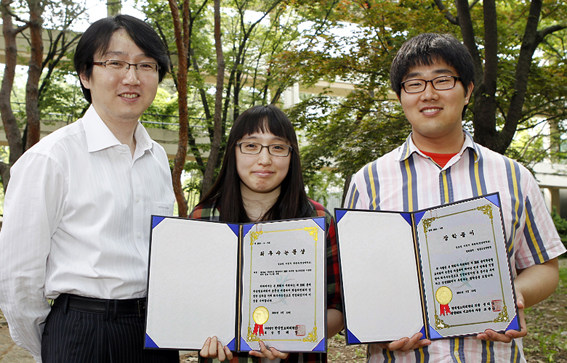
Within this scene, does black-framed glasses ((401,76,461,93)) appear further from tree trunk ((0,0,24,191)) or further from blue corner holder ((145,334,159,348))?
tree trunk ((0,0,24,191))

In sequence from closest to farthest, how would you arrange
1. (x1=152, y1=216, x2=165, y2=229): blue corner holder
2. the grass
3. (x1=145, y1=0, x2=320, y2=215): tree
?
(x1=152, y1=216, x2=165, y2=229): blue corner holder
the grass
(x1=145, y1=0, x2=320, y2=215): tree

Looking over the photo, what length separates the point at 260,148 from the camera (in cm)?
233

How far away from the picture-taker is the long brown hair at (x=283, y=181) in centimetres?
236

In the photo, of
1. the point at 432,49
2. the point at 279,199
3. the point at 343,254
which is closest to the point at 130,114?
the point at 279,199

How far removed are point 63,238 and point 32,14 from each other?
6901mm

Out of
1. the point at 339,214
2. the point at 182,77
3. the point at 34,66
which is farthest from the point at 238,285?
the point at 182,77

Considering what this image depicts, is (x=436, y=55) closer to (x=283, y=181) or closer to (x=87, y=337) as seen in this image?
(x=283, y=181)

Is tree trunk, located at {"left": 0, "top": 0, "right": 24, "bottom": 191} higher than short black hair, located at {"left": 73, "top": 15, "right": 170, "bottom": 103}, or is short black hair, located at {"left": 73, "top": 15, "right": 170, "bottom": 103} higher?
tree trunk, located at {"left": 0, "top": 0, "right": 24, "bottom": 191}

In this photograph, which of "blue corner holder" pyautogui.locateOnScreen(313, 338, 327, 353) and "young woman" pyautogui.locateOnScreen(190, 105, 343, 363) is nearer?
"blue corner holder" pyautogui.locateOnScreen(313, 338, 327, 353)

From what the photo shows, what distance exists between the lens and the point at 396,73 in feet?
7.64

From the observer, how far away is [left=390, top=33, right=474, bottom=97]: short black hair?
222 cm

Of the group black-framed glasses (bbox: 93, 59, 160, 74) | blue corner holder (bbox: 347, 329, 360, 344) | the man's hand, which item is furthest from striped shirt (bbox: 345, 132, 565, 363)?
black-framed glasses (bbox: 93, 59, 160, 74)

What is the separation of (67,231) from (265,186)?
2.99ft

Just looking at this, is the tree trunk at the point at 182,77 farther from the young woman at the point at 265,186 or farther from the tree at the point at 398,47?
the young woman at the point at 265,186
